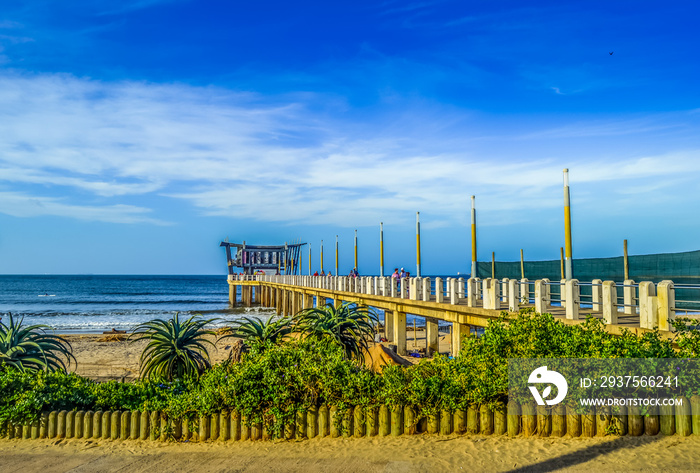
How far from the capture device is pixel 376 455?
20.1 ft

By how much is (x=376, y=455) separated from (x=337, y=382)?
1.16 m

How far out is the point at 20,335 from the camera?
30.2ft

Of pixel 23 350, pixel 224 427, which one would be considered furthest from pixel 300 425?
pixel 23 350

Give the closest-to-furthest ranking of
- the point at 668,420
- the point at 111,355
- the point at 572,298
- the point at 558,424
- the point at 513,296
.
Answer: the point at 668,420 → the point at 558,424 → the point at 572,298 → the point at 513,296 → the point at 111,355

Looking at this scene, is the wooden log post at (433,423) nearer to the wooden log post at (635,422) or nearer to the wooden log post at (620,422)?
the wooden log post at (620,422)

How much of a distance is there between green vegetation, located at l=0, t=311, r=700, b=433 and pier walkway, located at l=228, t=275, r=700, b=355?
6.53 ft

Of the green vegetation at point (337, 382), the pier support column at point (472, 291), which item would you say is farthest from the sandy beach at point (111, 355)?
the green vegetation at point (337, 382)

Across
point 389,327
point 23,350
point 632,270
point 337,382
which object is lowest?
point 389,327

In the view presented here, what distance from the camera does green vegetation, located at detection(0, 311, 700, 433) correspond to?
6852mm

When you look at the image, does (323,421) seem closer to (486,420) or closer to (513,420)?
(486,420)

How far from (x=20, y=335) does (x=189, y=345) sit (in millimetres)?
2827

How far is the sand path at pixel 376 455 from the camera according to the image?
18.6 ft

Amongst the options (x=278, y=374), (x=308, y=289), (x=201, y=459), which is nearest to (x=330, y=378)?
(x=278, y=374)

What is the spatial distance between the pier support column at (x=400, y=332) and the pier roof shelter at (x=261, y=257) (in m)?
50.8
